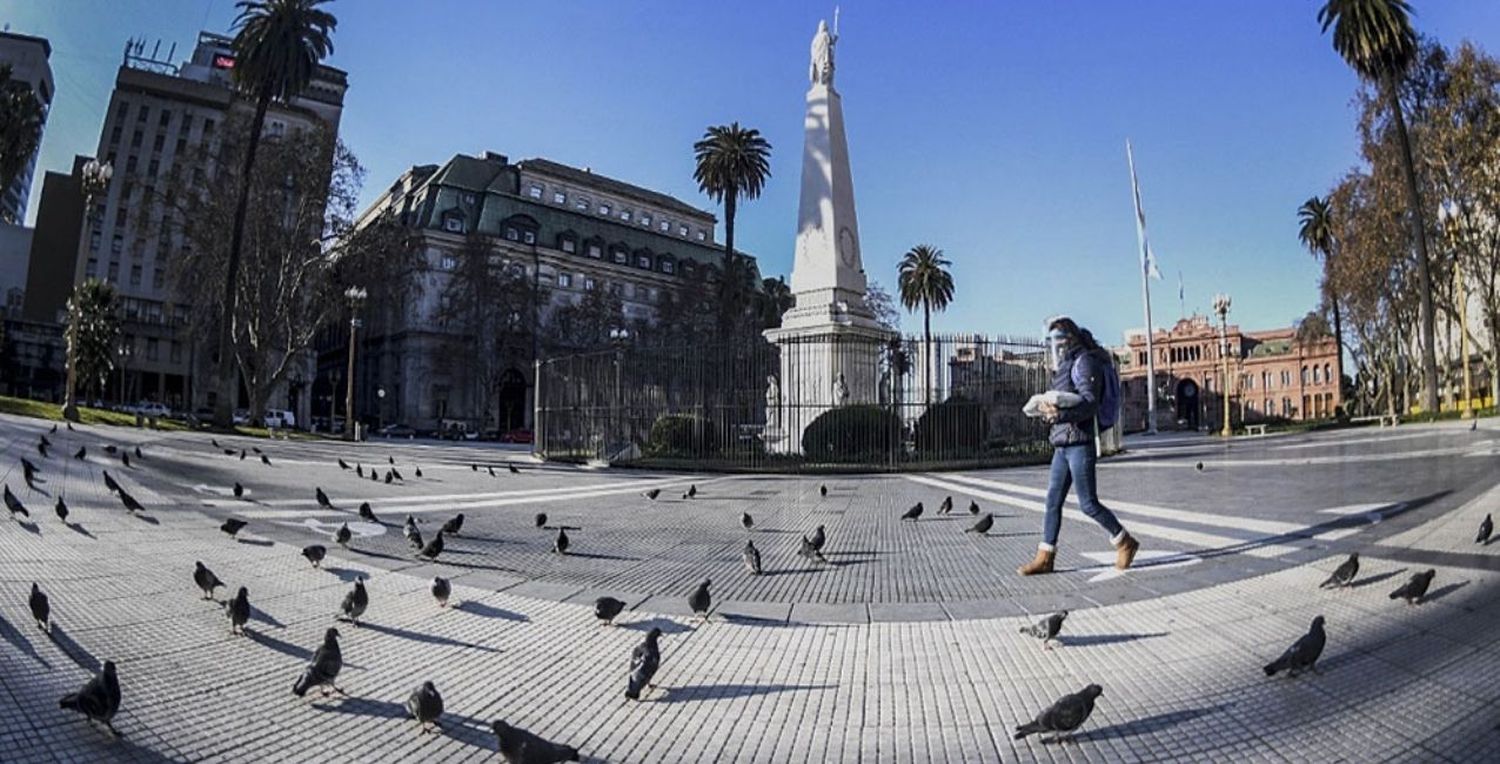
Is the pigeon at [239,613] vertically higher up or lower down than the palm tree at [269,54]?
lower down

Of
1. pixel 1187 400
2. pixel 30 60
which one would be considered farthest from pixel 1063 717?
pixel 1187 400

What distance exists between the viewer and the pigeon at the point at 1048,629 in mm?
3828

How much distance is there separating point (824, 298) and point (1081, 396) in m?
16.4

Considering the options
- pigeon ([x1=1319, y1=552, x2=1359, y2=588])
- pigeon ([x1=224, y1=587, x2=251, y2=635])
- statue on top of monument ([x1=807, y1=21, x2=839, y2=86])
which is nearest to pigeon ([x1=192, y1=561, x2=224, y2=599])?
pigeon ([x1=224, y1=587, x2=251, y2=635])

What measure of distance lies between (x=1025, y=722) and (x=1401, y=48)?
1779 inches

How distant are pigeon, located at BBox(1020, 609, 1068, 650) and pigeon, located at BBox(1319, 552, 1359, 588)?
1.99m

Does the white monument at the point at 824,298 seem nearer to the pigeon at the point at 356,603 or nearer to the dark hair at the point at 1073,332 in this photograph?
the dark hair at the point at 1073,332

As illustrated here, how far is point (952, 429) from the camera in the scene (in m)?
18.8

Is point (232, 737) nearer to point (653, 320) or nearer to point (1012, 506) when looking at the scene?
point (1012, 506)

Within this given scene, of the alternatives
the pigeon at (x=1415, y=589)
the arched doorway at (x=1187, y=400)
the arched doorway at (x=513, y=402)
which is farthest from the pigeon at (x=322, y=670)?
the arched doorway at (x=1187, y=400)

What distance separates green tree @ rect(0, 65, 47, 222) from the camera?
31.7 meters

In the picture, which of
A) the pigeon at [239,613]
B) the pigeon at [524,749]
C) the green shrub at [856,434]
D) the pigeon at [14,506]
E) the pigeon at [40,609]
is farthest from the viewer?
the green shrub at [856,434]

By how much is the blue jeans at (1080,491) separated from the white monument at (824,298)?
13.3 meters

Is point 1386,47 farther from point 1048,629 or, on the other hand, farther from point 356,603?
point 356,603
